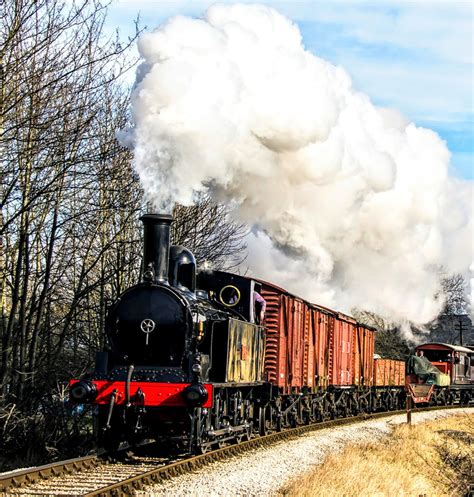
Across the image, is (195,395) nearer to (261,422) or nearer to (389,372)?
(261,422)

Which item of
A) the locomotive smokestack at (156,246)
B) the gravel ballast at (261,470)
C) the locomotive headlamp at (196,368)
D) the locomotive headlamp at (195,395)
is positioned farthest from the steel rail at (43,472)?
the locomotive smokestack at (156,246)

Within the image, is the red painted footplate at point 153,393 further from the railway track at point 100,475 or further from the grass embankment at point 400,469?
the grass embankment at point 400,469

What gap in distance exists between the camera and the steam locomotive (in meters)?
11.6

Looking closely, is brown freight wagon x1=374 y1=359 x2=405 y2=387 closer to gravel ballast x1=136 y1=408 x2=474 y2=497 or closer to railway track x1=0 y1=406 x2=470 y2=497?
gravel ballast x1=136 y1=408 x2=474 y2=497

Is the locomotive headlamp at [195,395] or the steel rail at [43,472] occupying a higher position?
the locomotive headlamp at [195,395]

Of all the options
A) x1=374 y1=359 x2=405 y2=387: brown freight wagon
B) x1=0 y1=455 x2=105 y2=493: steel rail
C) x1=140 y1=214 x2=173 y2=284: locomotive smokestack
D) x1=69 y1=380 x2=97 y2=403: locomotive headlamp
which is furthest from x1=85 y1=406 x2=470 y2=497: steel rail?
x1=374 y1=359 x2=405 y2=387: brown freight wagon

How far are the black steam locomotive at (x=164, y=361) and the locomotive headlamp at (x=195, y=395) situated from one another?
14mm

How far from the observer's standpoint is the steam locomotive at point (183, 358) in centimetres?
1165

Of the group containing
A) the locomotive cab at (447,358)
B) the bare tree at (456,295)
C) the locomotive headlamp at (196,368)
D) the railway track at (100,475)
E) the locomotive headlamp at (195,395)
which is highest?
the bare tree at (456,295)

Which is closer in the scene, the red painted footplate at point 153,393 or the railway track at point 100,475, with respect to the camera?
the railway track at point 100,475

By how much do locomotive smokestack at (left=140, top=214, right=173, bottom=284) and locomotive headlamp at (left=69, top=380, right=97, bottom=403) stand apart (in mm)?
1740

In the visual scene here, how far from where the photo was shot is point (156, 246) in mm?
12016

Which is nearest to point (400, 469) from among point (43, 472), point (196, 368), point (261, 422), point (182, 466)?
point (261, 422)

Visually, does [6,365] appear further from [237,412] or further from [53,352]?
[237,412]
